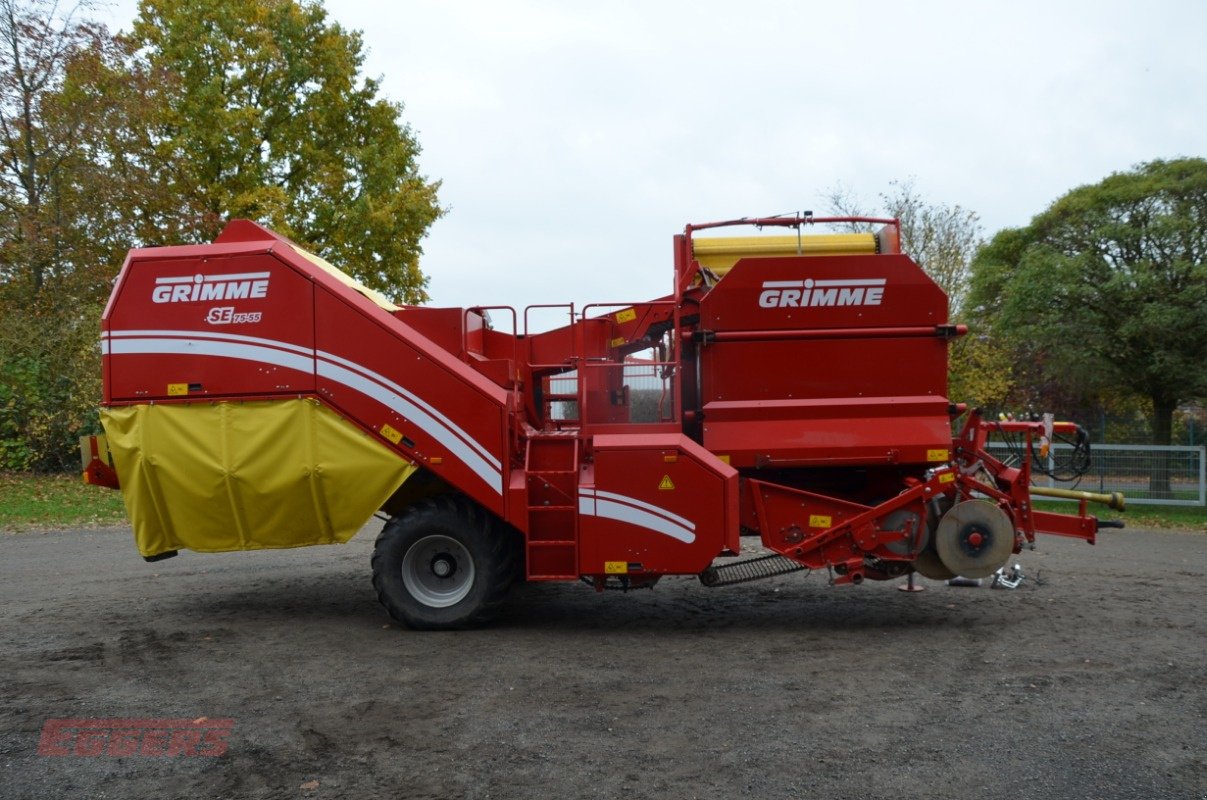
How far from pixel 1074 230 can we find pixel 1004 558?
11.5 metres

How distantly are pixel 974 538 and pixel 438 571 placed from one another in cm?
426

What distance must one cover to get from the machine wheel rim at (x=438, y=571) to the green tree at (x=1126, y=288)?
12795 millimetres

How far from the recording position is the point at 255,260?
7688mm

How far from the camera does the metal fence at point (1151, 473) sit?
17109mm

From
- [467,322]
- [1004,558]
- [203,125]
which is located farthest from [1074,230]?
[203,125]

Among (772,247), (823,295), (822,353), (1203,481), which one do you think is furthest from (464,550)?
(1203,481)

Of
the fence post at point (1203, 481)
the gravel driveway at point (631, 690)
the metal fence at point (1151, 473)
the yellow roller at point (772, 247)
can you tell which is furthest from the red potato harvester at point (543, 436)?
the fence post at point (1203, 481)

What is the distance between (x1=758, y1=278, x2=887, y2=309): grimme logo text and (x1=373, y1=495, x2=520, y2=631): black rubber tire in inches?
114

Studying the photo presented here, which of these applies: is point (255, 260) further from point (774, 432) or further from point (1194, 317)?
point (1194, 317)

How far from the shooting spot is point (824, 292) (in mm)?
7953

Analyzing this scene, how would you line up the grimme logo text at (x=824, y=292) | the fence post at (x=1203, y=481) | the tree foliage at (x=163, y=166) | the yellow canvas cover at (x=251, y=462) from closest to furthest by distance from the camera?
the yellow canvas cover at (x=251, y=462) → the grimme logo text at (x=824, y=292) → the fence post at (x=1203, y=481) → the tree foliage at (x=163, y=166)

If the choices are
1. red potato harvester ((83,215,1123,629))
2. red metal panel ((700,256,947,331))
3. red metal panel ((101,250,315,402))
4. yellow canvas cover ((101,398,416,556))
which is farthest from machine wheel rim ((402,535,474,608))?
→ red metal panel ((700,256,947,331))

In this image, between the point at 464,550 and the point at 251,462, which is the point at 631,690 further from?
the point at 251,462

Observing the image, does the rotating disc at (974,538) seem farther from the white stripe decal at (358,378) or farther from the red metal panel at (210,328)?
the red metal panel at (210,328)
